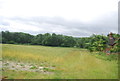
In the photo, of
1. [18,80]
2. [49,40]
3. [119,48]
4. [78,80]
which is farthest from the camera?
[49,40]

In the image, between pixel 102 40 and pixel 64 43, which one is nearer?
pixel 102 40

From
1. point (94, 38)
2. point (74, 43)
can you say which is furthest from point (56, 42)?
point (94, 38)

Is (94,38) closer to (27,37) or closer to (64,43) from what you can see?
(64,43)

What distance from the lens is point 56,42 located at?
48.0m

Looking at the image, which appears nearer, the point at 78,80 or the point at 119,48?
the point at 78,80

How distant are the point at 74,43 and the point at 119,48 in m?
38.1

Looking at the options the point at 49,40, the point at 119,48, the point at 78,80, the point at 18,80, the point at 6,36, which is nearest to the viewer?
the point at 18,80

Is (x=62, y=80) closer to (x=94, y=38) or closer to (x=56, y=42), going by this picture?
(x=94, y=38)

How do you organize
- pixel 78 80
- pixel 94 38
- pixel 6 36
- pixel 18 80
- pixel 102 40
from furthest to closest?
pixel 6 36 → pixel 94 38 → pixel 102 40 → pixel 78 80 → pixel 18 80

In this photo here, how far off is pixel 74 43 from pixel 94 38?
89.4 feet

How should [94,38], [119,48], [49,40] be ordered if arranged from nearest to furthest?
[119,48] → [94,38] → [49,40]

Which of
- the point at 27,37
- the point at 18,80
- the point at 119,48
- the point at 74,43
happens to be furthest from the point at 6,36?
the point at 18,80

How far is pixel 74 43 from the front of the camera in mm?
49062

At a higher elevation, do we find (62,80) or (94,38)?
(94,38)
